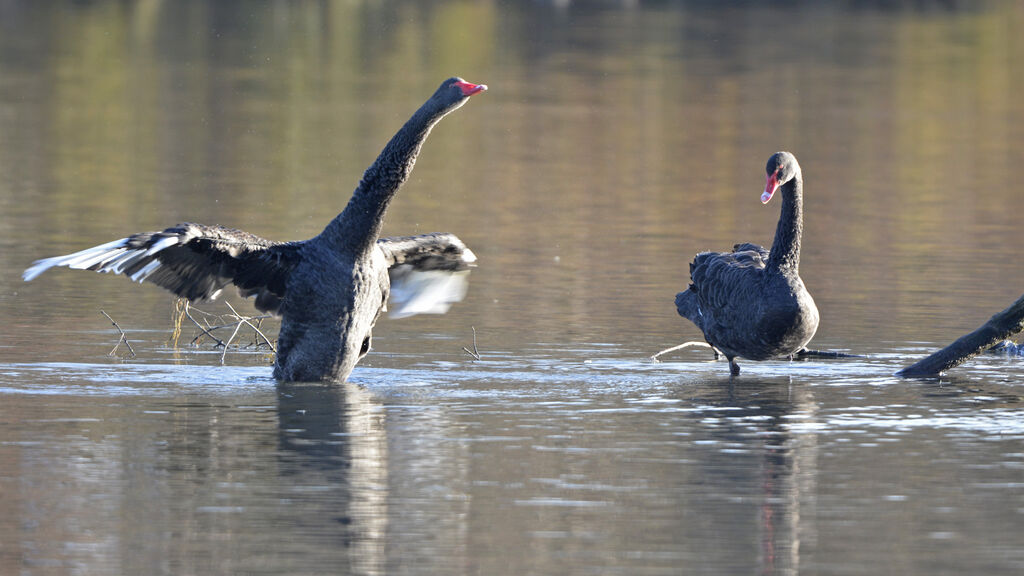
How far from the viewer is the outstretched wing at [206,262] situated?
11.1m

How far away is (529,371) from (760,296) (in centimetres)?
166

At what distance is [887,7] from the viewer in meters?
78.4

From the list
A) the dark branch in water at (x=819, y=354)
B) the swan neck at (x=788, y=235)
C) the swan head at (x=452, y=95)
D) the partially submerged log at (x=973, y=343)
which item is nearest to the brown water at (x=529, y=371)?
the dark branch in water at (x=819, y=354)

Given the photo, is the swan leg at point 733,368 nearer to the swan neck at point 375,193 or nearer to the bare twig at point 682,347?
the bare twig at point 682,347

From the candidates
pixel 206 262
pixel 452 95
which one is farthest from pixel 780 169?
pixel 206 262

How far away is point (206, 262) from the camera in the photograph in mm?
11945

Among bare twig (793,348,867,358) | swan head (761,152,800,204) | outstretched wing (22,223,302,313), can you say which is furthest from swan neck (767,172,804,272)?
outstretched wing (22,223,302,313)

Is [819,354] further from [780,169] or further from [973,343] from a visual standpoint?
[780,169]

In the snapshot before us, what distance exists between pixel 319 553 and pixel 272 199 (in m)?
14.8

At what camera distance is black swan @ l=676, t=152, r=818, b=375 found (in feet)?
40.2

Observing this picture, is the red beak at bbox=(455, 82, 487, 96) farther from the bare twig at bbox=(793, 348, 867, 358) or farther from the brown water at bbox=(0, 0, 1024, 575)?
the bare twig at bbox=(793, 348, 867, 358)

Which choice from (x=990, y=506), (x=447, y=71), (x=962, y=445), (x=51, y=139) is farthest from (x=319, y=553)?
(x=447, y=71)

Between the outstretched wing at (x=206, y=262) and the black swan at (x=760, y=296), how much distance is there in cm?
302

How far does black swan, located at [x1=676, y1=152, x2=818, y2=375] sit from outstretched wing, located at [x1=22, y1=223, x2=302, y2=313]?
119 inches
